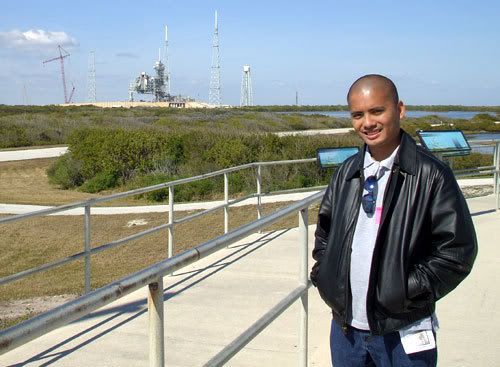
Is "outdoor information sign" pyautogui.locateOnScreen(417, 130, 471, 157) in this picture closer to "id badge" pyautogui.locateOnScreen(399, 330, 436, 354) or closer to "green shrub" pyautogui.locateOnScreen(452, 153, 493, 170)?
"id badge" pyautogui.locateOnScreen(399, 330, 436, 354)

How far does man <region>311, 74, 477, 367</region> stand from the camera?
7.84 ft

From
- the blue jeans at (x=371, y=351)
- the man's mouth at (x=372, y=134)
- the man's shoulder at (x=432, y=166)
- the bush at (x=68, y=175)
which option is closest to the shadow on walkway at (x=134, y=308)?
the blue jeans at (x=371, y=351)

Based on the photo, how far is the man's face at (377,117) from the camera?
8.33ft

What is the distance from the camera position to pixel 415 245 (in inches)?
94.7

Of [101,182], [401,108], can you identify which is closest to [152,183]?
[101,182]

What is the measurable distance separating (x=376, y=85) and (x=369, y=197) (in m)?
0.40

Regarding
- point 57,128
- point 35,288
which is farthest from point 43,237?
point 57,128

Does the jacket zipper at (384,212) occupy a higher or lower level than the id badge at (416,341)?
higher

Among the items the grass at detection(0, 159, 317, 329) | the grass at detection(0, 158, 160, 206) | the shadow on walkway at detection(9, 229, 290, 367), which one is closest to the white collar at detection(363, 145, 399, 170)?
the shadow on walkway at detection(9, 229, 290, 367)

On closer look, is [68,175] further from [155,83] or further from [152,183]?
[155,83]

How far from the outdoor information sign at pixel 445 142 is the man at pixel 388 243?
7.51 metres

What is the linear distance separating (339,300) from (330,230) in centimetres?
27

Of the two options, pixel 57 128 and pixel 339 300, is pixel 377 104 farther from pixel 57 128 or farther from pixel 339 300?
pixel 57 128

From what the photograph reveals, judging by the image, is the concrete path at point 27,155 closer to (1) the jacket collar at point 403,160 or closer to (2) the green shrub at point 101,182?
(2) the green shrub at point 101,182
